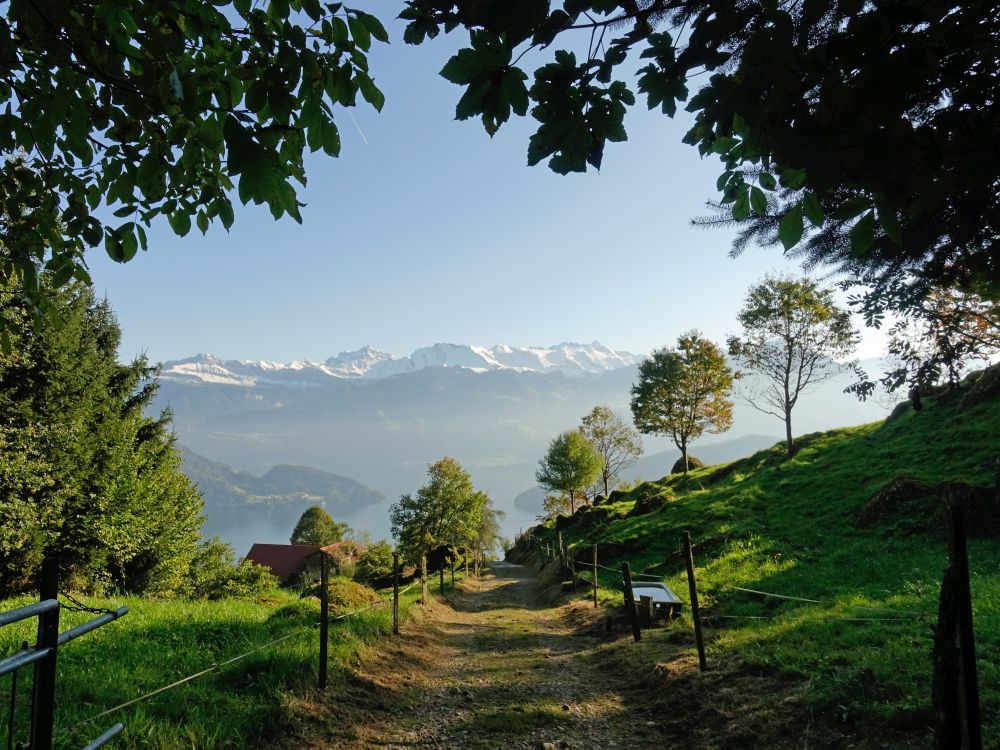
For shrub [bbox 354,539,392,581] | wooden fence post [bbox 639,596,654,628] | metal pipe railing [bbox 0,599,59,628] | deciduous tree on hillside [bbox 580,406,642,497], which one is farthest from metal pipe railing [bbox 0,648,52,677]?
deciduous tree on hillside [bbox 580,406,642,497]

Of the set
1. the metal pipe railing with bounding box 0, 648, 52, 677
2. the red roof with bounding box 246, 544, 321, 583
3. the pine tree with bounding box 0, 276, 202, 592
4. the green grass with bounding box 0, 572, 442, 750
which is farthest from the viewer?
the red roof with bounding box 246, 544, 321, 583

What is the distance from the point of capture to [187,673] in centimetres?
682

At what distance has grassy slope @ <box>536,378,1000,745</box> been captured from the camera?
18.5ft

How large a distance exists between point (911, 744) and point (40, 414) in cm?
2268

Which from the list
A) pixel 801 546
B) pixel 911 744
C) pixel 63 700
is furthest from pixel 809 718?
pixel 801 546

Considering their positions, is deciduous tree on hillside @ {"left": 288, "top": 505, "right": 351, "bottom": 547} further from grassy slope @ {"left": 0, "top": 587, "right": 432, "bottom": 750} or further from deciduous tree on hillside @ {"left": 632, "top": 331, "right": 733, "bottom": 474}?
grassy slope @ {"left": 0, "top": 587, "right": 432, "bottom": 750}

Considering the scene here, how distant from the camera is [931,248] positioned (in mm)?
4141

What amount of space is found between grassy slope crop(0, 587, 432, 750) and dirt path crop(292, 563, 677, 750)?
23.6 inches

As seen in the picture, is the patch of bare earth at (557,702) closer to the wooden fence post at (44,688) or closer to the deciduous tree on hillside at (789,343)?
the wooden fence post at (44,688)

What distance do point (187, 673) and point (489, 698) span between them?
166 inches

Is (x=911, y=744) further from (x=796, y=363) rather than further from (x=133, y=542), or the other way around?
(x=796, y=363)

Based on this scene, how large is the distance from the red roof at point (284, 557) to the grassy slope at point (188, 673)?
Answer: 64.0m

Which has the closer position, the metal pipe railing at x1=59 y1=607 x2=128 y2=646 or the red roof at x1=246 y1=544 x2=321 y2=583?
the metal pipe railing at x1=59 y1=607 x2=128 y2=646

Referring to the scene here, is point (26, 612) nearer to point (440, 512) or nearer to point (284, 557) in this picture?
point (440, 512)
